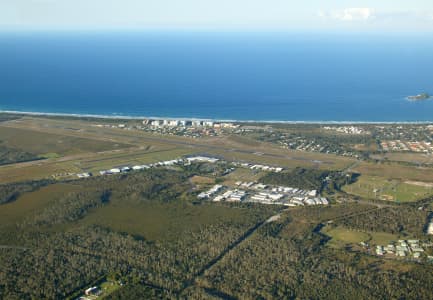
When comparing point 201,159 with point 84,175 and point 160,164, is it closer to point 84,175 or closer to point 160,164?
point 160,164

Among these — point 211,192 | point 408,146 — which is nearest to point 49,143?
point 211,192

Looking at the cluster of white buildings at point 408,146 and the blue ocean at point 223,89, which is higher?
the blue ocean at point 223,89

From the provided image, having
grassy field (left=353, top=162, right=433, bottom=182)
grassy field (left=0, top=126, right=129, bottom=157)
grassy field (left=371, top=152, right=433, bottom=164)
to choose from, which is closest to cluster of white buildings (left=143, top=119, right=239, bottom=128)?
grassy field (left=0, top=126, right=129, bottom=157)

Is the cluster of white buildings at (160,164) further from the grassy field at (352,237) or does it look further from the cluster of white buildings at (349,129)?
the cluster of white buildings at (349,129)

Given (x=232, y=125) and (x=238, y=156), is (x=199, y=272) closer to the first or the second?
(x=238, y=156)

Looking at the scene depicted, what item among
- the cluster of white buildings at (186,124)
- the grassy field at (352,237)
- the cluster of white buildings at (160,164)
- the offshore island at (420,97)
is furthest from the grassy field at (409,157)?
the offshore island at (420,97)

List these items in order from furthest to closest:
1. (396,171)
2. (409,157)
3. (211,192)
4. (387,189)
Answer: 1. (409,157)
2. (396,171)
3. (387,189)
4. (211,192)

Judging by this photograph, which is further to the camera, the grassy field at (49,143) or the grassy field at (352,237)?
the grassy field at (49,143)
